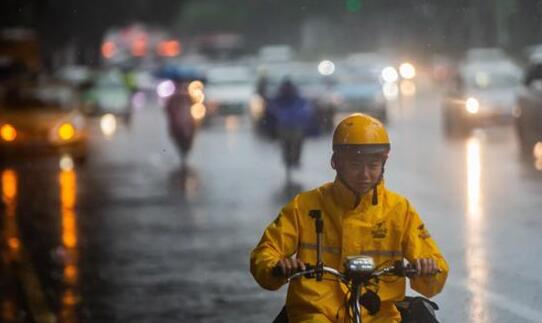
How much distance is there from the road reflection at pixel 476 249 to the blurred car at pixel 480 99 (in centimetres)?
838

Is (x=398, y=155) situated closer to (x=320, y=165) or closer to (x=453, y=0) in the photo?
(x=320, y=165)

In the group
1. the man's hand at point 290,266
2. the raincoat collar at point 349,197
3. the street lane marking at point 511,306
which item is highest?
the raincoat collar at point 349,197

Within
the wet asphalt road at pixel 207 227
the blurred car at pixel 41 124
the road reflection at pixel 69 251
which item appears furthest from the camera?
the blurred car at pixel 41 124

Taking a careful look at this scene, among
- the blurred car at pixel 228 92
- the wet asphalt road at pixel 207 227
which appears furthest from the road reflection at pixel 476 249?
the blurred car at pixel 228 92

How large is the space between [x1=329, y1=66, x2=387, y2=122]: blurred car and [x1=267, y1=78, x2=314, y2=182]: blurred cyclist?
15362 millimetres

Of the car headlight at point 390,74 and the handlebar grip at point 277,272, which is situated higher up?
the handlebar grip at point 277,272

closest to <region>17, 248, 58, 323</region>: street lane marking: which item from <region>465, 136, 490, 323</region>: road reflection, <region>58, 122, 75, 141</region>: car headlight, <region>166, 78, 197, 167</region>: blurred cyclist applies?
<region>465, 136, 490, 323</region>: road reflection

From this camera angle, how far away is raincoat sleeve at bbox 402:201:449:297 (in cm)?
589

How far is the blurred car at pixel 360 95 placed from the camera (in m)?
39.9

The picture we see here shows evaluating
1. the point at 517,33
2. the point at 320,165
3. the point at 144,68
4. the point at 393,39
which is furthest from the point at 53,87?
the point at 144,68

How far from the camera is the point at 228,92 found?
4700 centimetres

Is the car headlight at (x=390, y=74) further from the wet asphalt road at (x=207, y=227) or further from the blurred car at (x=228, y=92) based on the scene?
the wet asphalt road at (x=207, y=227)

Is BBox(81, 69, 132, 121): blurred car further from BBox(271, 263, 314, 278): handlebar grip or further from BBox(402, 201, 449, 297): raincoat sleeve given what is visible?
BBox(271, 263, 314, 278): handlebar grip

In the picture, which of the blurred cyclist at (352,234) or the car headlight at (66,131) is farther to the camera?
the car headlight at (66,131)
